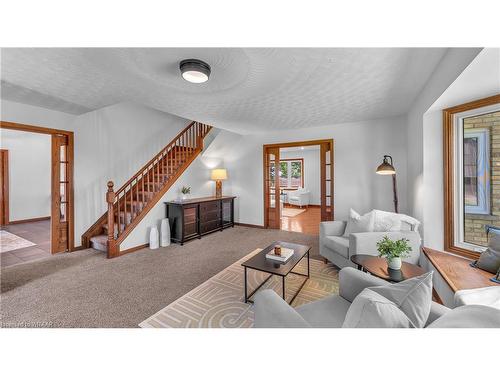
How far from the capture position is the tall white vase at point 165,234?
3792mm

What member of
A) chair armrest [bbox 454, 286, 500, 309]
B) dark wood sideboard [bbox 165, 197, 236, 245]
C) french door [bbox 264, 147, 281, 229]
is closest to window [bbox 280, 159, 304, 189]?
french door [bbox 264, 147, 281, 229]

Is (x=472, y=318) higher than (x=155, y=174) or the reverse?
the reverse

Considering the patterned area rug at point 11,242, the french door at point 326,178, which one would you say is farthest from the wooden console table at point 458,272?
the patterned area rug at point 11,242

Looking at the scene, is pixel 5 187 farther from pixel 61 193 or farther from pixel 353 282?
pixel 353 282

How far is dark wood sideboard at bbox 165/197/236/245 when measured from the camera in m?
3.95

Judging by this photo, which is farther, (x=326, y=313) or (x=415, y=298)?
(x=326, y=313)

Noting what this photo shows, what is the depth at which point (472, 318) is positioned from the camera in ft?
2.63

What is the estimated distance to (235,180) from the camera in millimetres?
5570

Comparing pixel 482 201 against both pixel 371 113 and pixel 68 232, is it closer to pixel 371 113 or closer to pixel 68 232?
pixel 371 113

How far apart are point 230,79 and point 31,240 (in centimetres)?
512

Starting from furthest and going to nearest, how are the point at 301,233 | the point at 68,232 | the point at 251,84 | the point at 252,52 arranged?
1. the point at 301,233
2. the point at 68,232
3. the point at 251,84
4. the point at 252,52

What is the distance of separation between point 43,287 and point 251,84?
3.30 m

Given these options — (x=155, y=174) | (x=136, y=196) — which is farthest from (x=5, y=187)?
(x=155, y=174)
